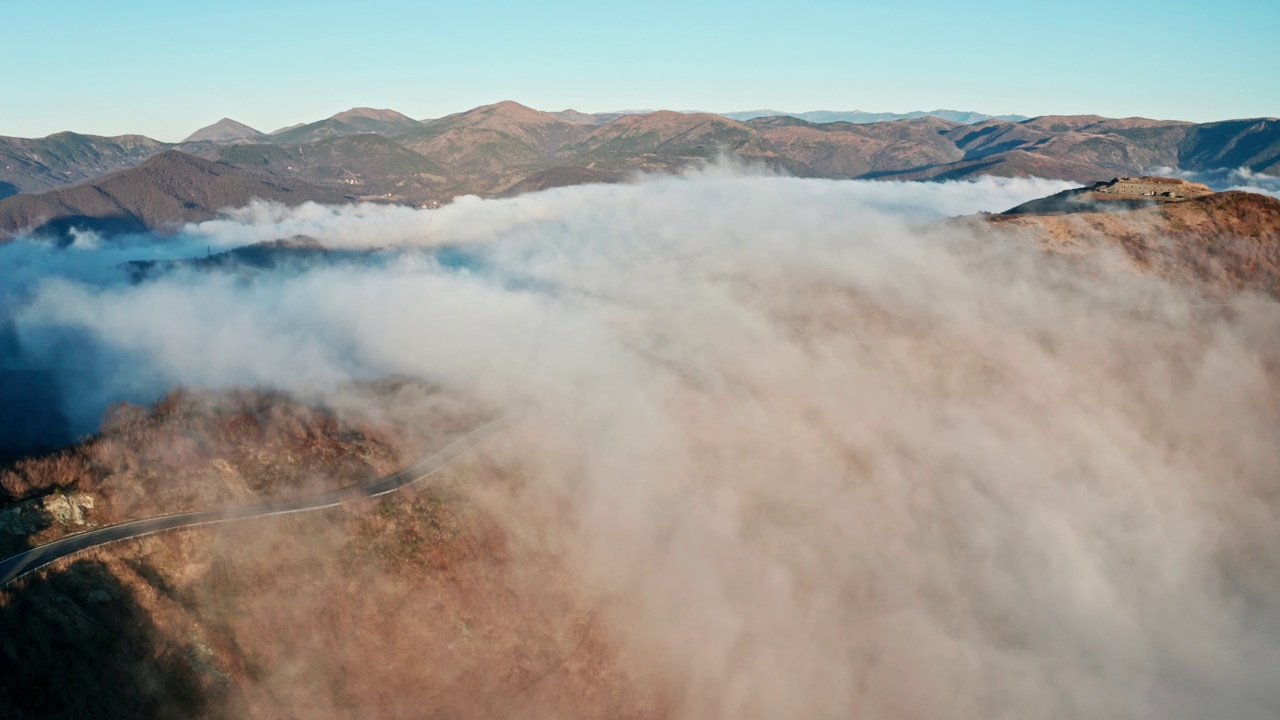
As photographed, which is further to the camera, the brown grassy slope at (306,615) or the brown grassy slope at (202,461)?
the brown grassy slope at (202,461)

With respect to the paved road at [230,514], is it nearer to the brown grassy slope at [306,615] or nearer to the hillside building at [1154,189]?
the brown grassy slope at [306,615]

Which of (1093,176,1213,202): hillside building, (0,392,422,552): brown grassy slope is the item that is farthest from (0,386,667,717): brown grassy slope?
(1093,176,1213,202): hillside building

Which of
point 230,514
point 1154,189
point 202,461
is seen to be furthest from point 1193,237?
point 202,461

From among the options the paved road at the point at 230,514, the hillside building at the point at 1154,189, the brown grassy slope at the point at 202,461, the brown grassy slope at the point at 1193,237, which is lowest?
the paved road at the point at 230,514

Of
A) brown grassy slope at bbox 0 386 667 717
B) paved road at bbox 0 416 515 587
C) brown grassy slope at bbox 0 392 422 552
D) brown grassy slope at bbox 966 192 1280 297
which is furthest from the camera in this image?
brown grassy slope at bbox 966 192 1280 297

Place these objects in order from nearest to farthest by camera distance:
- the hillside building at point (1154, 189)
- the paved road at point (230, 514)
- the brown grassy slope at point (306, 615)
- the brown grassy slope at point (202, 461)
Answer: the brown grassy slope at point (306, 615)
the paved road at point (230, 514)
the brown grassy slope at point (202, 461)
the hillside building at point (1154, 189)

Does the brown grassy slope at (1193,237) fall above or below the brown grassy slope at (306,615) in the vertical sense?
above

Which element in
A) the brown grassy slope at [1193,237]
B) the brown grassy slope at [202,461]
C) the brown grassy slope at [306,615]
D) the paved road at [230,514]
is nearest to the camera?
the brown grassy slope at [306,615]

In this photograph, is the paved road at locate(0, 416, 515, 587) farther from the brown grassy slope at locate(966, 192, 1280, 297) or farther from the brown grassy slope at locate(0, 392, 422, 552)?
the brown grassy slope at locate(966, 192, 1280, 297)

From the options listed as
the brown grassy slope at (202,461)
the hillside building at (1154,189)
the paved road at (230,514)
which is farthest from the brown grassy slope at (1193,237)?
the brown grassy slope at (202,461)
